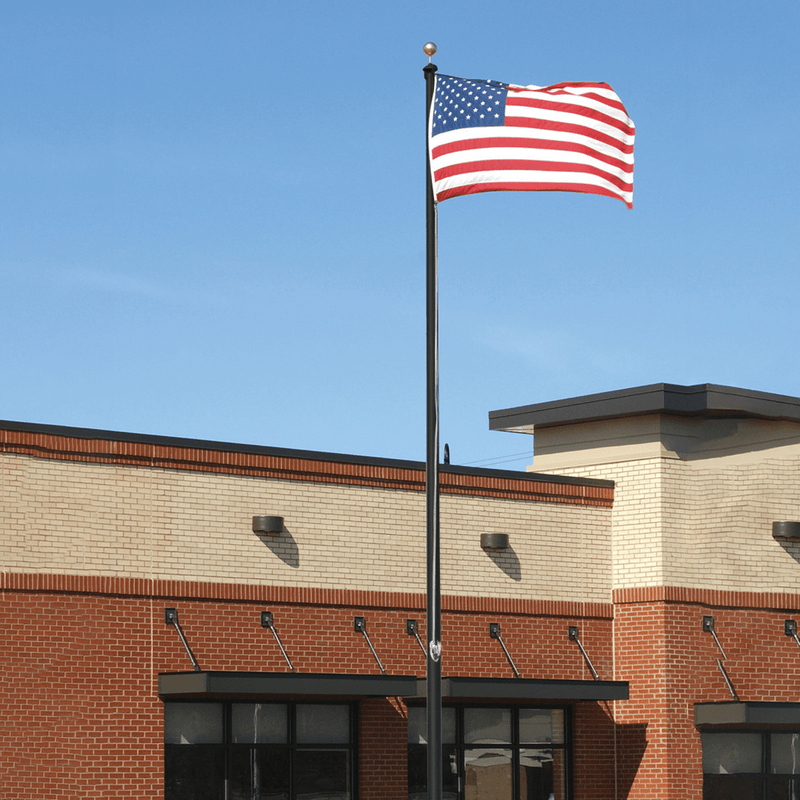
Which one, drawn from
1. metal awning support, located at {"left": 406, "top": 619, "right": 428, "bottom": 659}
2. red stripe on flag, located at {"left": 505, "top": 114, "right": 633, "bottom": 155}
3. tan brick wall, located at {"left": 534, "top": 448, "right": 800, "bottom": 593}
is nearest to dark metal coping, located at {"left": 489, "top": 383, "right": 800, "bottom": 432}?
tan brick wall, located at {"left": 534, "top": 448, "right": 800, "bottom": 593}

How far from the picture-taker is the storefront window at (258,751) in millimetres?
22875

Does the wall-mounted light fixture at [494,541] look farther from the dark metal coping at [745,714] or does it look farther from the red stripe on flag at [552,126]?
the red stripe on flag at [552,126]

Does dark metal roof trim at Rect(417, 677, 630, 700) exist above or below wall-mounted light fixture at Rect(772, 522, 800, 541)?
below

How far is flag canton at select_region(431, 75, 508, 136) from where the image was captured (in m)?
17.4

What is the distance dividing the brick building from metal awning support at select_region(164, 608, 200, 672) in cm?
7

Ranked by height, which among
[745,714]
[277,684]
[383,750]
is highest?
[277,684]

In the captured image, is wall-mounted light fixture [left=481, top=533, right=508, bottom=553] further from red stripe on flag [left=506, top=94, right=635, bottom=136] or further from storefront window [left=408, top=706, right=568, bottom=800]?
red stripe on flag [left=506, top=94, right=635, bottom=136]

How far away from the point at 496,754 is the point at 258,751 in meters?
4.64

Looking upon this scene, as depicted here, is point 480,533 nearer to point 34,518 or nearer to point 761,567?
point 761,567

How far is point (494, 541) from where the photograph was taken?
2622 centimetres

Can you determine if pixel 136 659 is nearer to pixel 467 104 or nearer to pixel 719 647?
pixel 467 104

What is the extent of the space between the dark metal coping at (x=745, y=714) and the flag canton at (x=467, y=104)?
42.1 feet

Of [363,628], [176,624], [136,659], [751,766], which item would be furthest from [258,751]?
[751,766]

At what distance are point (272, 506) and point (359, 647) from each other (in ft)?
9.17
